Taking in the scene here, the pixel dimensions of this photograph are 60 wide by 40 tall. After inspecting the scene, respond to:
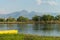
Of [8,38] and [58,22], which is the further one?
[58,22]

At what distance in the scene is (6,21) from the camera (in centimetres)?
6869

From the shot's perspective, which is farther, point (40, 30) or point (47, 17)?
point (47, 17)

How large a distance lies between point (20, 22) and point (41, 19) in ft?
25.6

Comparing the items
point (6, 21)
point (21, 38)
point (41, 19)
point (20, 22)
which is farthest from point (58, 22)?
point (21, 38)

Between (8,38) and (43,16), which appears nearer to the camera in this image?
(8,38)

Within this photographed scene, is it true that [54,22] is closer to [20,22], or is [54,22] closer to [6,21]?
[20,22]

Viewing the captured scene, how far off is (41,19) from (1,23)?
48.8ft

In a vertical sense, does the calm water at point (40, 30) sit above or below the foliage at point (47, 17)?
below

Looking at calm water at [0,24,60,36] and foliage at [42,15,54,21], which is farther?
foliage at [42,15,54,21]

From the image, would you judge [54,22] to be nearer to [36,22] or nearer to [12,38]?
[36,22]

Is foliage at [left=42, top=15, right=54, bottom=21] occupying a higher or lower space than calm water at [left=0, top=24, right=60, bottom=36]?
higher

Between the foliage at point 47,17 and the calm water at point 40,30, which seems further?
the foliage at point 47,17

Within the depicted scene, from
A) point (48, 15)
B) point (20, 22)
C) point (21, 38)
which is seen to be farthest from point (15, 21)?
point (21, 38)

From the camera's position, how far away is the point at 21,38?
10938 mm
